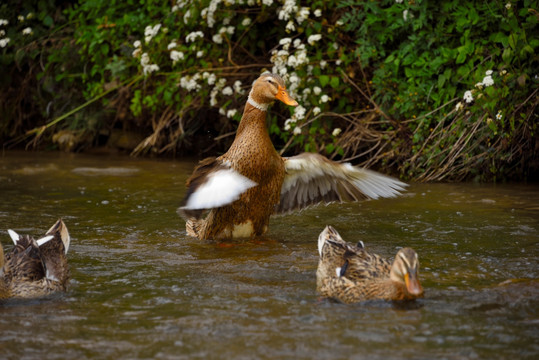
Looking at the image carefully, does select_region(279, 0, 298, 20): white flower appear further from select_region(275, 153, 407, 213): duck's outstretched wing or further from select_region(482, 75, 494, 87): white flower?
select_region(275, 153, 407, 213): duck's outstretched wing

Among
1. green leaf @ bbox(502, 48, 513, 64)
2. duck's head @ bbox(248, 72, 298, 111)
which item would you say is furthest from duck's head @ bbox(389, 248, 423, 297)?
green leaf @ bbox(502, 48, 513, 64)

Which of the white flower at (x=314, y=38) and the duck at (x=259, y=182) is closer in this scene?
the duck at (x=259, y=182)

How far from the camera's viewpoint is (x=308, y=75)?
376 inches

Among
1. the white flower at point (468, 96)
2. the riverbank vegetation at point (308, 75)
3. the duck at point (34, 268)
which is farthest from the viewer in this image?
the riverbank vegetation at point (308, 75)

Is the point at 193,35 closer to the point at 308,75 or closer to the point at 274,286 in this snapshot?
the point at 308,75

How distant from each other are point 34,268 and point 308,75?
17.4 feet

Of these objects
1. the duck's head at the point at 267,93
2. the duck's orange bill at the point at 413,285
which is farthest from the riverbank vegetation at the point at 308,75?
the duck's orange bill at the point at 413,285

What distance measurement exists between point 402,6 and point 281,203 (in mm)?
3078

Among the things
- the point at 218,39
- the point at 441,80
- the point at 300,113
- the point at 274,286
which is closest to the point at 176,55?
the point at 218,39

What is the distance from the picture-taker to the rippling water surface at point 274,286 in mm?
3873

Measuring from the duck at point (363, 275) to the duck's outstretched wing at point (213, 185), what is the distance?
1340 mm

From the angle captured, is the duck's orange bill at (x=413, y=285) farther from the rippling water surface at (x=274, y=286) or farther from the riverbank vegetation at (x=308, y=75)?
the riverbank vegetation at (x=308, y=75)

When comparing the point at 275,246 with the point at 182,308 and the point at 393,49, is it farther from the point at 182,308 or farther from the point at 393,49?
the point at 393,49

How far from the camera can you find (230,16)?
9.99 metres
